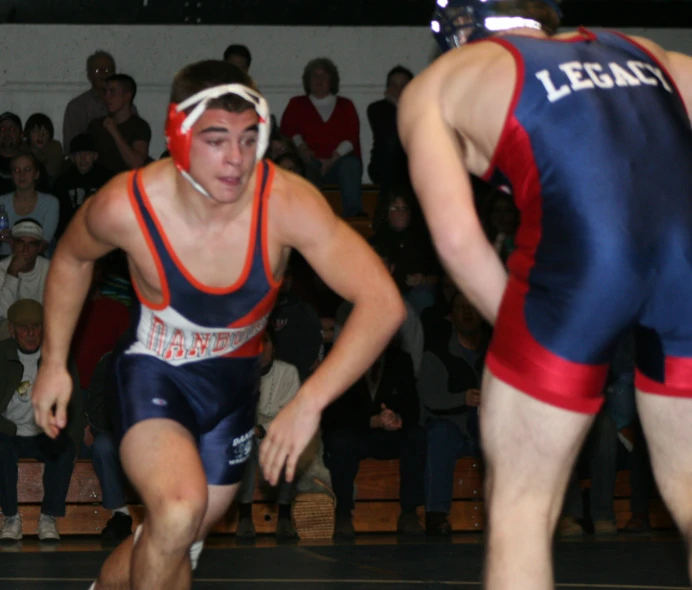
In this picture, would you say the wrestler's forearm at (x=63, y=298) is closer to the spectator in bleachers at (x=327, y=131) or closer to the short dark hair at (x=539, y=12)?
the short dark hair at (x=539, y=12)

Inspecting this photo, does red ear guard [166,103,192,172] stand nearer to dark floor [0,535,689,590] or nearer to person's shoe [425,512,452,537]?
dark floor [0,535,689,590]

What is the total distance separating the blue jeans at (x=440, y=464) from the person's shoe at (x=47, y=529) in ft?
8.05

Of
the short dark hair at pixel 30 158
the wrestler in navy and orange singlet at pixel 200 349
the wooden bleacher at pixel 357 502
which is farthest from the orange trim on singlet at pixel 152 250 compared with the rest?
the short dark hair at pixel 30 158

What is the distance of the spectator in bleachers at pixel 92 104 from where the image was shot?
10.7 meters

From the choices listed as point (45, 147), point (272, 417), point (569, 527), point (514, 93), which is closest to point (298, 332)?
point (272, 417)

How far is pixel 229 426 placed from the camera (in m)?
4.08

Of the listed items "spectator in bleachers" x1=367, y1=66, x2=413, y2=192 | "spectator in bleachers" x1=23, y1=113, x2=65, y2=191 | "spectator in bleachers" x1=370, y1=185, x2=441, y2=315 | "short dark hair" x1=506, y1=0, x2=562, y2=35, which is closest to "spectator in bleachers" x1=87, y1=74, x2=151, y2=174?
"spectator in bleachers" x1=23, y1=113, x2=65, y2=191

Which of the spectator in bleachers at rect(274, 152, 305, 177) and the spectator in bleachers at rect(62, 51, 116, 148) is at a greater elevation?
the spectator in bleachers at rect(62, 51, 116, 148)

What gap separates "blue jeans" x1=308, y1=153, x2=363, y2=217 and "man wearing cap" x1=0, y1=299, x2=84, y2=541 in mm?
3193

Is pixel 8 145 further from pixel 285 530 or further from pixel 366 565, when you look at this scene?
pixel 366 565

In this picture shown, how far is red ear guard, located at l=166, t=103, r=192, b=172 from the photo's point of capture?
3.71m

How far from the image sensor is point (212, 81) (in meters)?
3.78

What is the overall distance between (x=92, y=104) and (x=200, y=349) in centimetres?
723

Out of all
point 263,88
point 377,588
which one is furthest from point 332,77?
point 377,588
